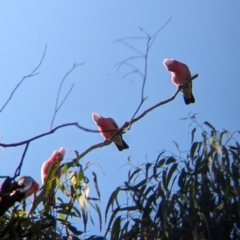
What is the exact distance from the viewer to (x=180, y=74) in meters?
4.46

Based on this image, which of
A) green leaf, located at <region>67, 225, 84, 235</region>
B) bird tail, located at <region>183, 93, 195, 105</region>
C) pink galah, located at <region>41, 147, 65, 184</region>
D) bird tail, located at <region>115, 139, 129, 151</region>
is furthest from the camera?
bird tail, located at <region>183, 93, 195, 105</region>

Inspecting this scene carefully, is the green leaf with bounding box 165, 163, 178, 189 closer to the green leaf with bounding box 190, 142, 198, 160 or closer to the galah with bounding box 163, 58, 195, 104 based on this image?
the green leaf with bounding box 190, 142, 198, 160

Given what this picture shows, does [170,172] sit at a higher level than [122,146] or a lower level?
lower

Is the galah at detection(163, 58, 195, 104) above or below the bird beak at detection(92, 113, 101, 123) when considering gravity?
above

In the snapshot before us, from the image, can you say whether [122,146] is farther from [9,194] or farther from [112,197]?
[9,194]

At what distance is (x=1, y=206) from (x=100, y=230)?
41 centimetres

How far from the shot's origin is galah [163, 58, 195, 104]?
14.4 ft

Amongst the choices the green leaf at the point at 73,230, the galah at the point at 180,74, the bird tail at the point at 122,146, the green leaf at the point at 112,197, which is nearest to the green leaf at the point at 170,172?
the green leaf at the point at 112,197

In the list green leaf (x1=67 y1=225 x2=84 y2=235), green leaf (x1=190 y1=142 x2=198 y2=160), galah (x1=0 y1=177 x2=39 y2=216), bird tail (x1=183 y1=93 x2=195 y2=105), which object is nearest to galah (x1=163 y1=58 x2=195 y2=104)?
bird tail (x1=183 y1=93 x2=195 y2=105)

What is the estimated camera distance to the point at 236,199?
6.50 ft

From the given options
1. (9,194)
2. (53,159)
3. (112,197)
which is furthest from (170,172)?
(53,159)

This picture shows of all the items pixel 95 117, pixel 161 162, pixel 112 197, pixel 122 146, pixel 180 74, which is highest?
pixel 180 74

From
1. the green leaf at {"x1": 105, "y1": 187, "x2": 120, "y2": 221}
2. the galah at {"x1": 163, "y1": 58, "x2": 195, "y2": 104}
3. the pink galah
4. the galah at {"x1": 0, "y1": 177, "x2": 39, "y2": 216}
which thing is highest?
the galah at {"x1": 163, "y1": 58, "x2": 195, "y2": 104}

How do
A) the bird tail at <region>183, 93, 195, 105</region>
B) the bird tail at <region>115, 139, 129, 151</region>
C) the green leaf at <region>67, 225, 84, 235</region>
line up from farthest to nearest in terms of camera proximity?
the bird tail at <region>183, 93, 195, 105</region>
the bird tail at <region>115, 139, 129, 151</region>
the green leaf at <region>67, 225, 84, 235</region>
